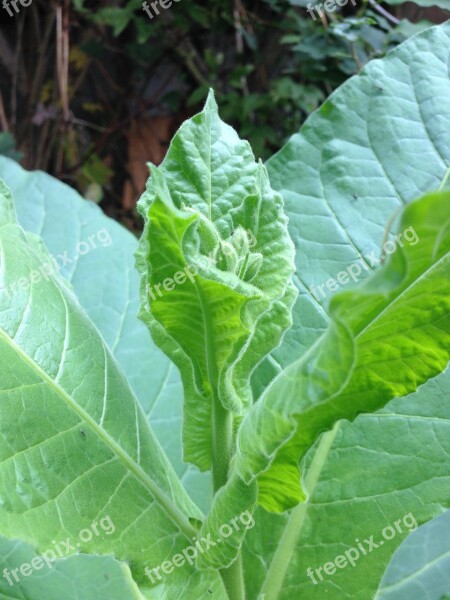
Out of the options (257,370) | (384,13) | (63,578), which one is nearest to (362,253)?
(257,370)

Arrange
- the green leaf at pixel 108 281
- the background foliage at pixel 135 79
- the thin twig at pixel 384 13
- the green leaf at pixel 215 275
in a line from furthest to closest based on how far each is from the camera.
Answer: the background foliage at pixel 135 79
the thin twig at pixel 384 13
the green leaf at pixel 108 281
the green leaf at pixel 215 275

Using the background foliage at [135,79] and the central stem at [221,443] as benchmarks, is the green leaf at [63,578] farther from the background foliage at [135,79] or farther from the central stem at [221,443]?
the background foliage at [135,79]

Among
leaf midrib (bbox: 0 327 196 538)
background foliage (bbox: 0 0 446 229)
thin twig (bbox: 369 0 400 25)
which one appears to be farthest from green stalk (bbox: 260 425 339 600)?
background foliage (bbox: 0 0 446 229)

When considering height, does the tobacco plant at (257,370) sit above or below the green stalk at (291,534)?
above

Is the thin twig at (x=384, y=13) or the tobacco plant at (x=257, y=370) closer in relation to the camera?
the tobacco plant at (x=257, y=370)

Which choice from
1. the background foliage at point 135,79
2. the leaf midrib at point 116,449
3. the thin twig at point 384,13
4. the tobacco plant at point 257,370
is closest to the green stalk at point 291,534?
the tobacco plant at point 257,370

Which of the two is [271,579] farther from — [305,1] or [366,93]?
[305,1]

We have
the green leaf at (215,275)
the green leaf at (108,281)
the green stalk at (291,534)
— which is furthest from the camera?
the green leaf at (108,281)

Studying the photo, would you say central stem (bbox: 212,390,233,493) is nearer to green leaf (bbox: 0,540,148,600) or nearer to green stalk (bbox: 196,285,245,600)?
green stalk (bbox: 196,285,245,600)
